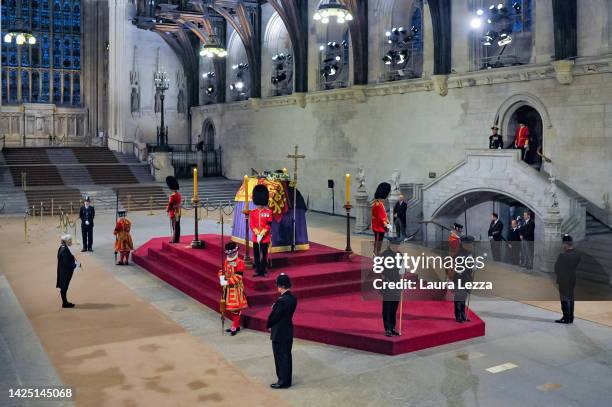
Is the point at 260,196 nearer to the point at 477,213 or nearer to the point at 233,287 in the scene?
the point at 233,287

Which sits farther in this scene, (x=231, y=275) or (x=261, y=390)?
(x=231, y=275)

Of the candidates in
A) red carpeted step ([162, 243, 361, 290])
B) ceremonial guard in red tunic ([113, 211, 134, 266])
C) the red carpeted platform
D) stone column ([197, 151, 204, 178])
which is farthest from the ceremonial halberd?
stone column ([197, 151, 204, 178])

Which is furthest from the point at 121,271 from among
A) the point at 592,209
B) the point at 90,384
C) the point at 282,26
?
the point at 282,26

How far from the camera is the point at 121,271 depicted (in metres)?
14.0

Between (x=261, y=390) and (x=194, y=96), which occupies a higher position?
(x=194, y=96)

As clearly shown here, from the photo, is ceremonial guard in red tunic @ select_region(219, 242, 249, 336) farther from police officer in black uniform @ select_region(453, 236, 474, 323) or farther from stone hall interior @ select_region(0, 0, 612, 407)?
police officer in black uniform @ select_region(453, 236, 474, 323)

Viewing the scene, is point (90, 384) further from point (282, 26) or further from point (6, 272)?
point (282, 26)

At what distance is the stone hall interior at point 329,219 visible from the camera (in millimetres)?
7672

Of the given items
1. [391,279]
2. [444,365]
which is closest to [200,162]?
[391,279]

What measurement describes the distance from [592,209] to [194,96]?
27619mm

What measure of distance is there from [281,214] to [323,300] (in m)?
2.21

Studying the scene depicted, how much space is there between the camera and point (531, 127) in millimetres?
18531

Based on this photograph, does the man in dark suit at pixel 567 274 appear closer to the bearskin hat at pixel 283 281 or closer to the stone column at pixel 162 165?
the bearskin hat at pixel 283 281

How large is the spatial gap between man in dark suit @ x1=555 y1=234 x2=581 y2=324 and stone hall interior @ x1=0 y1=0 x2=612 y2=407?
7 cm
